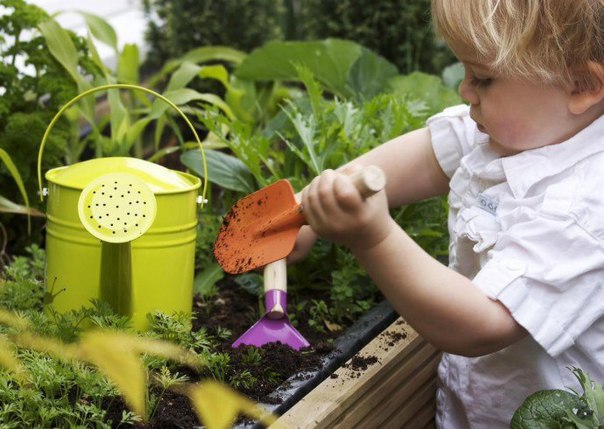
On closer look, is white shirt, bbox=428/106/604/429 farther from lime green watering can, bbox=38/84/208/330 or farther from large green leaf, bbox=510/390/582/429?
lime green watering can, bbox=38/84/208/330

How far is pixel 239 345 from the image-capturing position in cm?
161

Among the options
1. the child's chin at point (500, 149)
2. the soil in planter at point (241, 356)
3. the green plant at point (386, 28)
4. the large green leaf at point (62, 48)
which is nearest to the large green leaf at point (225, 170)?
the soil in planter at point (241, 356)

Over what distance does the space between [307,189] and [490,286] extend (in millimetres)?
300

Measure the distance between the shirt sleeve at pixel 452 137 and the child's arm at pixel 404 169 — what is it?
0.02m

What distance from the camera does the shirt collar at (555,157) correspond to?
1.46 meters

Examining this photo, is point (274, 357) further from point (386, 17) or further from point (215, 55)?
point (386, 17)

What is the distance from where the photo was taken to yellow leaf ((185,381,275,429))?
1238 mm

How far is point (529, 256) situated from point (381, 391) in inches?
15.7

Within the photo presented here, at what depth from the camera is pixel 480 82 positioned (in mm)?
1495

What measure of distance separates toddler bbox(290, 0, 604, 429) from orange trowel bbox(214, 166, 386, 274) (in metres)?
0.09

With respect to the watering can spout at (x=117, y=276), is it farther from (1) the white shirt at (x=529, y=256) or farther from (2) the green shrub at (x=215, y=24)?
(2) the green shrub at (x=215, y=24)

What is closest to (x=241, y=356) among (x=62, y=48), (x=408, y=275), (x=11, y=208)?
(x=408, y=275)

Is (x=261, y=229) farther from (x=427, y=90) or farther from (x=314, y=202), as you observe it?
(x=427, y=90)

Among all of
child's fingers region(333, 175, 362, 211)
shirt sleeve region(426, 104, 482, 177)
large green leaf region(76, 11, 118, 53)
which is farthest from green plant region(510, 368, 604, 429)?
large green leaf region(76, 11, 118, 53)
